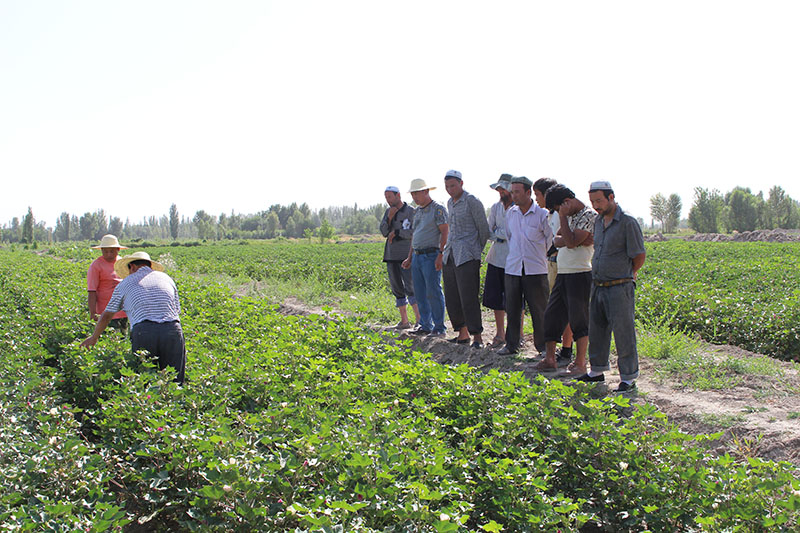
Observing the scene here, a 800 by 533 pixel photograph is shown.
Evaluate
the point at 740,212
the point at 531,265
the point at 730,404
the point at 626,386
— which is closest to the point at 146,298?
the point at 531,265

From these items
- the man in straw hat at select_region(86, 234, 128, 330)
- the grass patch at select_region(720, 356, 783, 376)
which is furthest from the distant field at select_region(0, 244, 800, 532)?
the grass patch at select_region(720, 356, 783, 376)

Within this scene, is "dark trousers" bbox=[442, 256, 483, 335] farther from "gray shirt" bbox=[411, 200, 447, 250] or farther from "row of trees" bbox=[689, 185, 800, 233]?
"row of trees" bbox=[689, 185, 800, 233]

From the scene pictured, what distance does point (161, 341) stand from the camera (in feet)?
14.7

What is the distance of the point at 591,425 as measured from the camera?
3.04 m

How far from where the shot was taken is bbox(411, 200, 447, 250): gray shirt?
6793 millimetres

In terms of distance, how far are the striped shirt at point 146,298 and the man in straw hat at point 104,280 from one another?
1.57 meters

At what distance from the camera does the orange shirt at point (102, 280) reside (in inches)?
239


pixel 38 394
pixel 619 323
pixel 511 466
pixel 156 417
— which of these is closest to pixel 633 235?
pixel 619 323

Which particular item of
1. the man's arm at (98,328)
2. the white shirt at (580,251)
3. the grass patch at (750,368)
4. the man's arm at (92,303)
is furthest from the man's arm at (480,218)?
the man's arm at (92,303)

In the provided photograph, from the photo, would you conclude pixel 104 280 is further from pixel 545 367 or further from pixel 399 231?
pixel 545 367

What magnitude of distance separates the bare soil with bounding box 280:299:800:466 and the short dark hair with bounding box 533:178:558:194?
5.89ft

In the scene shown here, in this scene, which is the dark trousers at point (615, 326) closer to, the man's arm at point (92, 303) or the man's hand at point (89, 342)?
the man's hand at point (89, 342)

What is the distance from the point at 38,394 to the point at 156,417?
1.31m

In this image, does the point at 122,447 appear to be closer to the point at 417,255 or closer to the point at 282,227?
the point at 417,255
